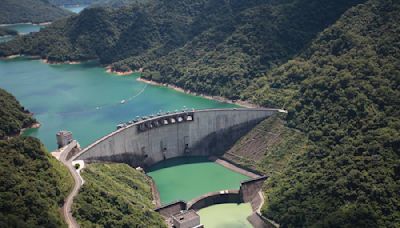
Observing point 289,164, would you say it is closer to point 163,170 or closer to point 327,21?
point 163,170

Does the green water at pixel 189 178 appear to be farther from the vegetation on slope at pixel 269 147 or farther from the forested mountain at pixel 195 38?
the forested mountain at pixel 195 38

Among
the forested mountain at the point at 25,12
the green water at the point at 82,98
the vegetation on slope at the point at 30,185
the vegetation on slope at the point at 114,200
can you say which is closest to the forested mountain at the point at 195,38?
the green water at the point at 82,98

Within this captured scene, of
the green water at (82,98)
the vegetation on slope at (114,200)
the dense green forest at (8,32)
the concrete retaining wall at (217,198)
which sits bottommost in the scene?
the concrete retaining wall at (217,198)

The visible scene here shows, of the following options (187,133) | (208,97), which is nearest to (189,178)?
(187,133)

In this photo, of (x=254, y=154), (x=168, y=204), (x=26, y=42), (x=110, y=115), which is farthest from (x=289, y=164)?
(x=26, y=42)

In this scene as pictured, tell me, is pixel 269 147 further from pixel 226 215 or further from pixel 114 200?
pixel 114 200
